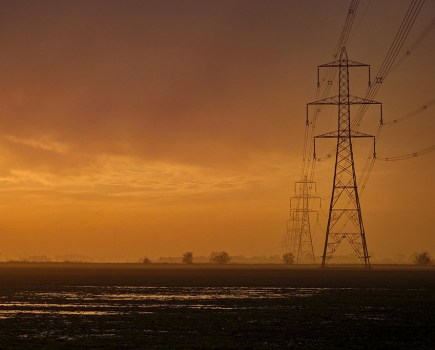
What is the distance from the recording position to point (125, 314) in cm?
4806

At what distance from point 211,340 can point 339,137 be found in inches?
2884

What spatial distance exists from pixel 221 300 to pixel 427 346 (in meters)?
31.5

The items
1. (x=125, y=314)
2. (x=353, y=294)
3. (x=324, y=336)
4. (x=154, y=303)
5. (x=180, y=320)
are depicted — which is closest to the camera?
(x=324, y=336)

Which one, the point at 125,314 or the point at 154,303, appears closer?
the point at 125,314

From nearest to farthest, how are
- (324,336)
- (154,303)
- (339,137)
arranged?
(324,336) → (154,303) → (339,137)

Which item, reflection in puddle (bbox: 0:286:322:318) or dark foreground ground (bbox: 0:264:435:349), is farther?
reflection in puddle (bbox: 0:286:322:318)

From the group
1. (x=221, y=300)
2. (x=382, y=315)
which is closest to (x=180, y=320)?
(x=382, y=315)

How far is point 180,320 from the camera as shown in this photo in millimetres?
43969

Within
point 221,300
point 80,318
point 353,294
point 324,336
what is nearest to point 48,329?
point 80,318

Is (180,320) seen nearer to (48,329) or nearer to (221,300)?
(48,329)

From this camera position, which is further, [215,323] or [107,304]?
[107,304]

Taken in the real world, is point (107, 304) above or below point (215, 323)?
above

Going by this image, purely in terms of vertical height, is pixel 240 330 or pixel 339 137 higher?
pixel 339 137

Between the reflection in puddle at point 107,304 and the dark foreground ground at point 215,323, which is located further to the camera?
the reflection in puddle at point 107,304
